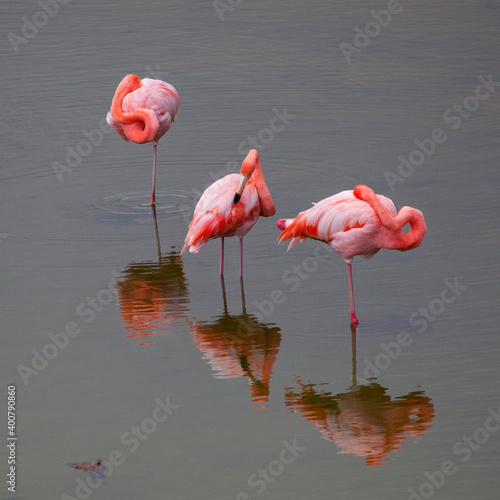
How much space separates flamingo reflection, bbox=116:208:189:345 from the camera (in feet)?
23.8

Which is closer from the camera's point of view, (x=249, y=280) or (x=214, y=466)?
(x=214, y=466)

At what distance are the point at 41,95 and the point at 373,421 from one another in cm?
892

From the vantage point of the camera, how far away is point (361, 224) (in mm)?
6961

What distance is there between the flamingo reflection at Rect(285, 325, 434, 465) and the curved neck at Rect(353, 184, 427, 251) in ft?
3.93

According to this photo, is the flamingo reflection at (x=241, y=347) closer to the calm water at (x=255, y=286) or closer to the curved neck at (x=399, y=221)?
the calm water at (x=255, y=286)

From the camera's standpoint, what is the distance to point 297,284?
312 inches

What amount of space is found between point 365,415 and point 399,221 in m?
1.61

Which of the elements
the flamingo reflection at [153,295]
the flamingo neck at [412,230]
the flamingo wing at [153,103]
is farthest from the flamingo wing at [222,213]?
the flamingo wing at [153,103]

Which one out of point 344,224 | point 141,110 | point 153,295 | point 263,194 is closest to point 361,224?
point 344,224

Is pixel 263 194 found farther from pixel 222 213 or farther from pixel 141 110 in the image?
pixel 141 110

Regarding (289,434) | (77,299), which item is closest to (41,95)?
(77,299)

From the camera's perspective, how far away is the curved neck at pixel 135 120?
32.9ft

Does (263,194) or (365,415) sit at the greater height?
(263,194)

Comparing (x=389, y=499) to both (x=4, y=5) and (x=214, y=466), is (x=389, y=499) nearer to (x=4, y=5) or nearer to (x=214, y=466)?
(x=214, y=466)
